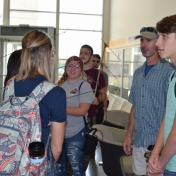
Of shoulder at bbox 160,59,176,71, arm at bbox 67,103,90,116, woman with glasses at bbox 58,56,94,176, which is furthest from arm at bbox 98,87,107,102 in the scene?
shoulder at bbox 160,59,176,71

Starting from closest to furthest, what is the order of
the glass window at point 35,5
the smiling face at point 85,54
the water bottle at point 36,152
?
the water bottle at point 36,152 < the smiling face at point 85,54 < the glass window at point 35,5

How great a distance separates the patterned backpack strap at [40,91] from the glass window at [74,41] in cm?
678

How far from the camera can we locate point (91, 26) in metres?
8.61

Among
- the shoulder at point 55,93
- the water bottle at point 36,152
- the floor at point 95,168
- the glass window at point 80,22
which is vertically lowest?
the floor at point 95,168

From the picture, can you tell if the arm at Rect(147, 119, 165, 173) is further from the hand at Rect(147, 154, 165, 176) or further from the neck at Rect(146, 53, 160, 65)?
the neck at Rect(146, 53, 160, 65)

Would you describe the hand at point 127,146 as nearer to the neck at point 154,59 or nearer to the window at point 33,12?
the neck at point 154,59

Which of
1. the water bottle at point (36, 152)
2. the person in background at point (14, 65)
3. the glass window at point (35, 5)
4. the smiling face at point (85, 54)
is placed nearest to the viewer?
the water bottle at point (36, 152)

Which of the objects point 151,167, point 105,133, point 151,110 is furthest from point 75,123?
point 151,167

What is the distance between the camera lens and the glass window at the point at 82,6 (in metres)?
8.48

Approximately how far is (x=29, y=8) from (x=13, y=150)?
25.2 feet

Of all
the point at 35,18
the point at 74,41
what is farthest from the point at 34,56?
the point at 35,18

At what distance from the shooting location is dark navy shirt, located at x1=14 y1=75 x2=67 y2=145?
139 cm

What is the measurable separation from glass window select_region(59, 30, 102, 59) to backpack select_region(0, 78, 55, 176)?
6.80m

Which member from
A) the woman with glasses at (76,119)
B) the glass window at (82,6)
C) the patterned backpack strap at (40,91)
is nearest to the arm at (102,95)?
the woman with glasses at (76,119)
